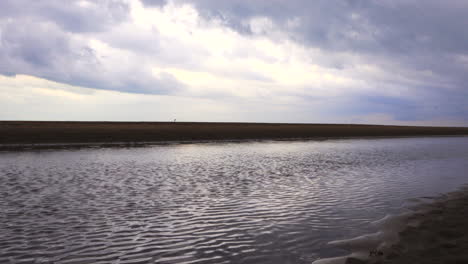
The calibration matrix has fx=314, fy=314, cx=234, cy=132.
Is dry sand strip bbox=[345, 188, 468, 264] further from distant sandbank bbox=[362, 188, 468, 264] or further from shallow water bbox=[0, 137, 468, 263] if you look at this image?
shallow water bbox=[0, 137, 468, 263]

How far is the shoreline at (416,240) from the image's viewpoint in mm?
6172

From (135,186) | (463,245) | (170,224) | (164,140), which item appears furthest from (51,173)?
(164,140)

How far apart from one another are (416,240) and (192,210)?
20.9 ft

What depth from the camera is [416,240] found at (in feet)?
23.5

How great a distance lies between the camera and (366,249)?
6922 mm

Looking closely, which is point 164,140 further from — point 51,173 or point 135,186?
point 135,186

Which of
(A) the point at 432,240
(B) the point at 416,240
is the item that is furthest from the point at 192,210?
(A) the point at 432,240

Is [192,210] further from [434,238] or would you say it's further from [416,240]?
[434,238]

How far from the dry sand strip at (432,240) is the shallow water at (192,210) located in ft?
3.50

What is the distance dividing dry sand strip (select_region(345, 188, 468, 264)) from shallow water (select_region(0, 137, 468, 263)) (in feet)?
3.50

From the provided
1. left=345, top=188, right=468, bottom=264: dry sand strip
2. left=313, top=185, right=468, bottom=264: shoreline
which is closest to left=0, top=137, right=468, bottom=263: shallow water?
left=313, top=185, right=468, bottom=264: shoreline

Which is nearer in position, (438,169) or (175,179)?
(175,179)

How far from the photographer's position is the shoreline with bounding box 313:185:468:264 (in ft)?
20.2

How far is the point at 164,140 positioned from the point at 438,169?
1431 inches
